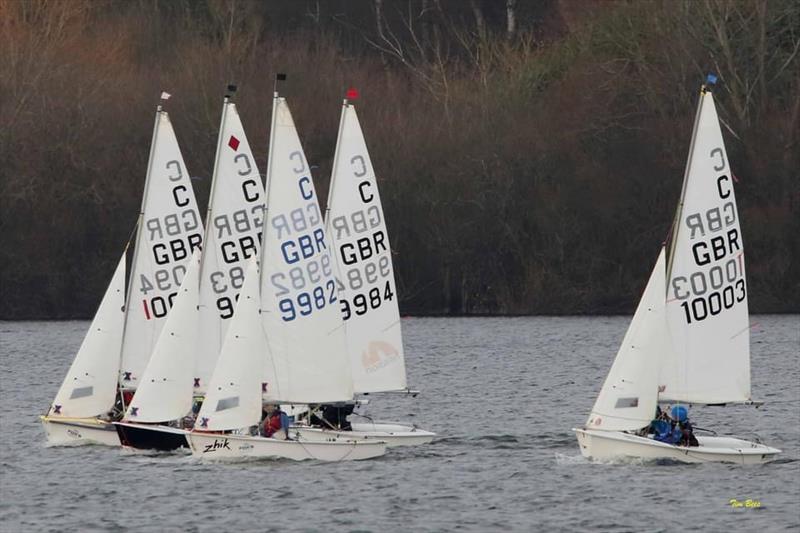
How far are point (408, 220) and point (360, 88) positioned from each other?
6.76m

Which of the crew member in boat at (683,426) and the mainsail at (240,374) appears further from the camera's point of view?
the mainsail at (240,374)

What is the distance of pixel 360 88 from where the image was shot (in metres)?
74.1

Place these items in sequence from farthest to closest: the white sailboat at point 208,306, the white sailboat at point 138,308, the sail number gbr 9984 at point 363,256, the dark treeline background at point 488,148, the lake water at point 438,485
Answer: the dark treeline background at point 488,148
the sail number gbr 9984 at point 363,256
the white sailboat at point 138,308
the white sailboat at point 208,306
the lake water at point 438,485

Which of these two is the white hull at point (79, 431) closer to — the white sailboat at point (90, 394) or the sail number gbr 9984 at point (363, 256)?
the white sailboat at point (90, 394)

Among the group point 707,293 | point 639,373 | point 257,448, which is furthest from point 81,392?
point 707,293

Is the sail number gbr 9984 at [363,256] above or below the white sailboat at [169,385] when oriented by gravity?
above

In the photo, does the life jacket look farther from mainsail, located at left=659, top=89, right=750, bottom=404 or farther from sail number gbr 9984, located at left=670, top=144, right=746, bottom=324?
sail number gbr 9984, located at left=670, top=144, right=746, bottom=324

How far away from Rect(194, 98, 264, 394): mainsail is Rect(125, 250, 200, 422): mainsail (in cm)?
133

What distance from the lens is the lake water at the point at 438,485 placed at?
85.9 feet

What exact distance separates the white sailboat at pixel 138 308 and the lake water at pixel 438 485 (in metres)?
0.60

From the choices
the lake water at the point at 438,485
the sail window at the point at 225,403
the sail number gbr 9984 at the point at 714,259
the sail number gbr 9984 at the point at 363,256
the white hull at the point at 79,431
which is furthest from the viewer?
the sail number gbr 9984 at the point at 363,256

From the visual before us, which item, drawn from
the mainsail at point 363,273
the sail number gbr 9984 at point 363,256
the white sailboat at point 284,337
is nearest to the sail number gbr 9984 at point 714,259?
the white sailboat at point 284,337

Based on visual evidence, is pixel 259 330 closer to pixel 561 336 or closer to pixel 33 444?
pixel 33 444

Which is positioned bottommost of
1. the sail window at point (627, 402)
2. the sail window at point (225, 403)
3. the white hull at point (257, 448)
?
the white hull at point (257, 448)
